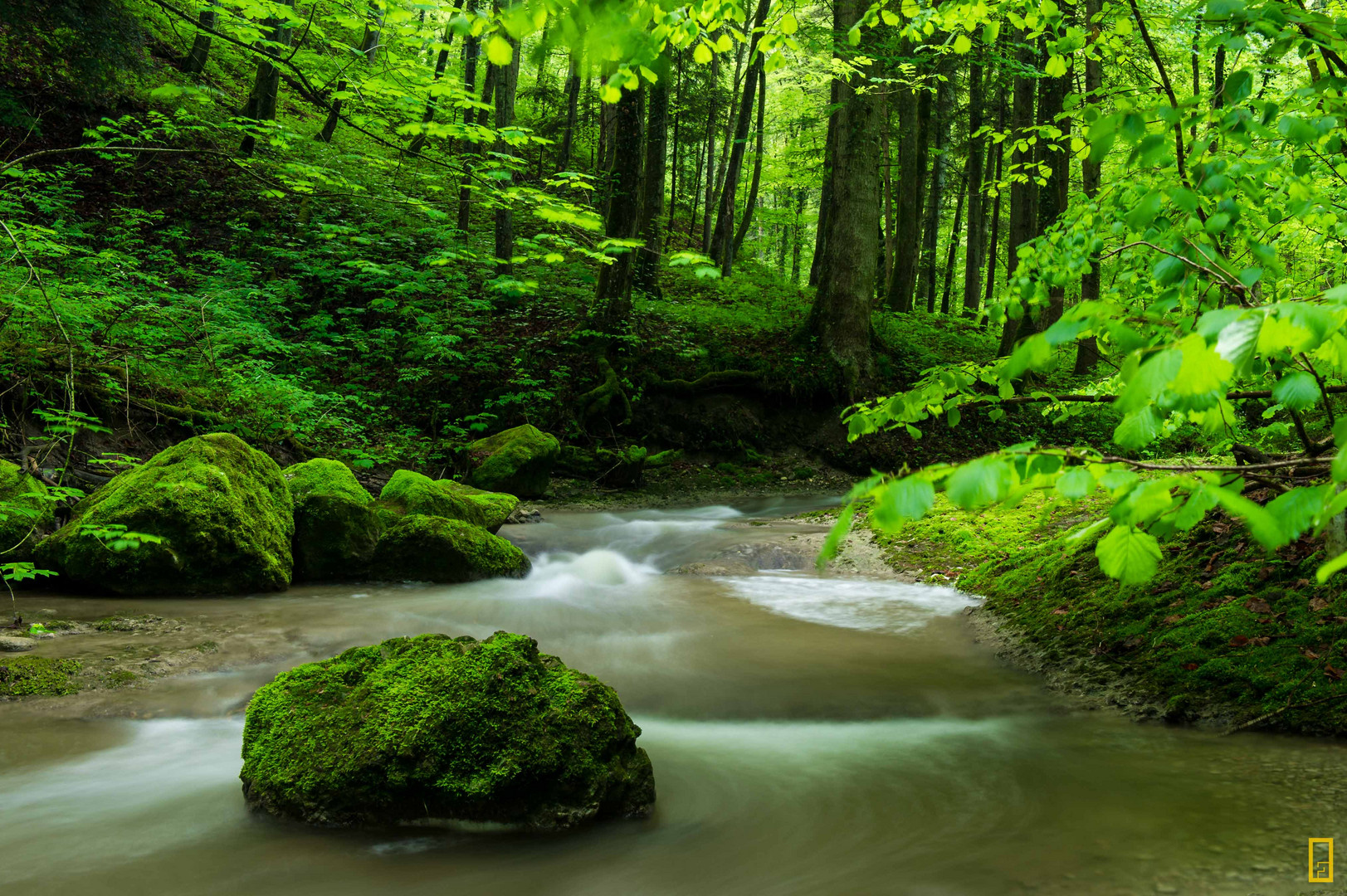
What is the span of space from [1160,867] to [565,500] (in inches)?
373

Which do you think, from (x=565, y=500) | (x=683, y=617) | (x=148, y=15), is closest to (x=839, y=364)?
(x=565, y=500)

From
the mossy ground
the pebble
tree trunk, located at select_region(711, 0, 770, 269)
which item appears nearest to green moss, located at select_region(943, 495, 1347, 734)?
the mossy ground

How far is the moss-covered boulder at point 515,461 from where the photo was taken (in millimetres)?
10844

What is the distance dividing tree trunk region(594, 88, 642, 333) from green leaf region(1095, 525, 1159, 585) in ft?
36.8

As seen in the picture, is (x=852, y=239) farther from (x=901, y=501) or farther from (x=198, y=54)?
(x=198, y=54)

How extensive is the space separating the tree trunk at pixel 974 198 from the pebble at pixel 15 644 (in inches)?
690

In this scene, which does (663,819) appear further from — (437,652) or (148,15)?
(148,15)

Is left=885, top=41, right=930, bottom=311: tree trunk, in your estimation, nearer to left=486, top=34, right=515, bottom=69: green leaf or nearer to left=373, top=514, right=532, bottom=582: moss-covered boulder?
left=373, top=514, right=532, bottom=582: moss-covered boulder

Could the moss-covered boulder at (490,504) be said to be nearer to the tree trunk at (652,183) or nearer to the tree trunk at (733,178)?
the tree trunk at (652,183)

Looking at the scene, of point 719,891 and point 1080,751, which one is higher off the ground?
point 1080,751

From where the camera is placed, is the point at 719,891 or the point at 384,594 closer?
the point at 719,891

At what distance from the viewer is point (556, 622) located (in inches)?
238

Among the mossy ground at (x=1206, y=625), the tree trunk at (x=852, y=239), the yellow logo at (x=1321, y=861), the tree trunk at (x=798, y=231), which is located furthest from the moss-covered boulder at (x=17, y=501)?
the tree trunk at (x=798, y=231)

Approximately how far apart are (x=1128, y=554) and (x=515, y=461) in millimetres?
9817
